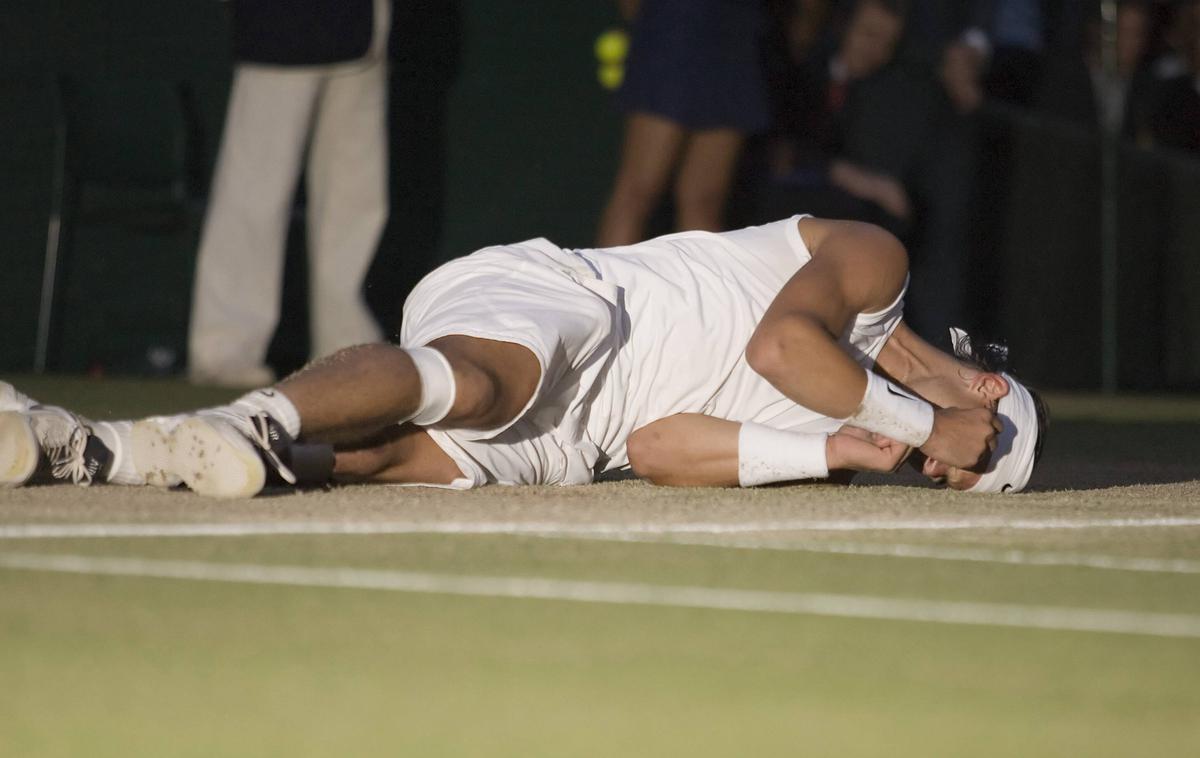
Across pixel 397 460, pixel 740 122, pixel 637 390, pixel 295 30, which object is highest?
pixel 295 30

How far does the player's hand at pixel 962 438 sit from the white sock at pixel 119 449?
1.26m

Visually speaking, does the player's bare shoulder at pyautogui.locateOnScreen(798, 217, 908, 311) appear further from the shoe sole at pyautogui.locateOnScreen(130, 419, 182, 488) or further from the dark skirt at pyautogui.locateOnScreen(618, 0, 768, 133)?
the dark skirt at pyautogui.locateOnScreen(618, 0, 768, 133)

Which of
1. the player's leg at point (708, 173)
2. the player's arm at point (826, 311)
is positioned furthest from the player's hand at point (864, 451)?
the player's leg at point (708, 173)

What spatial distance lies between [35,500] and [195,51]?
4.77 metres

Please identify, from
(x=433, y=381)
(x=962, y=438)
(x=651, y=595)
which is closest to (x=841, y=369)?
(x=962, y=438)

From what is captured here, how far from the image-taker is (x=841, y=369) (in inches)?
122

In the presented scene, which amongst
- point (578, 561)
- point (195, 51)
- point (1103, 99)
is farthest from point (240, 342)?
point (578, 561)

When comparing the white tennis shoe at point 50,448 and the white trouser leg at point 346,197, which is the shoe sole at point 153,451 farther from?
the white trouser leg at point 346,197

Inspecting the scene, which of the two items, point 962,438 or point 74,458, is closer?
point 74,458

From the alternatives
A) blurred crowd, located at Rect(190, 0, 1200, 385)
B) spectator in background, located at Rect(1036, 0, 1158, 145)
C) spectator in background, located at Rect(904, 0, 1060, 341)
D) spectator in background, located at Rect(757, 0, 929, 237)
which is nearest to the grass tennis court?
blurred crowd, located at Rect(190, 0, 1200, 385)

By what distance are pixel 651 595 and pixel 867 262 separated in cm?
137

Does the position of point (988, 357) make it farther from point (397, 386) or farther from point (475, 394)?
point (397, 386)

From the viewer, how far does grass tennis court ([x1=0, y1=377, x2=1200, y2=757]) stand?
4.83ft

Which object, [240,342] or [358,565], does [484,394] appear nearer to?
[358,565]
